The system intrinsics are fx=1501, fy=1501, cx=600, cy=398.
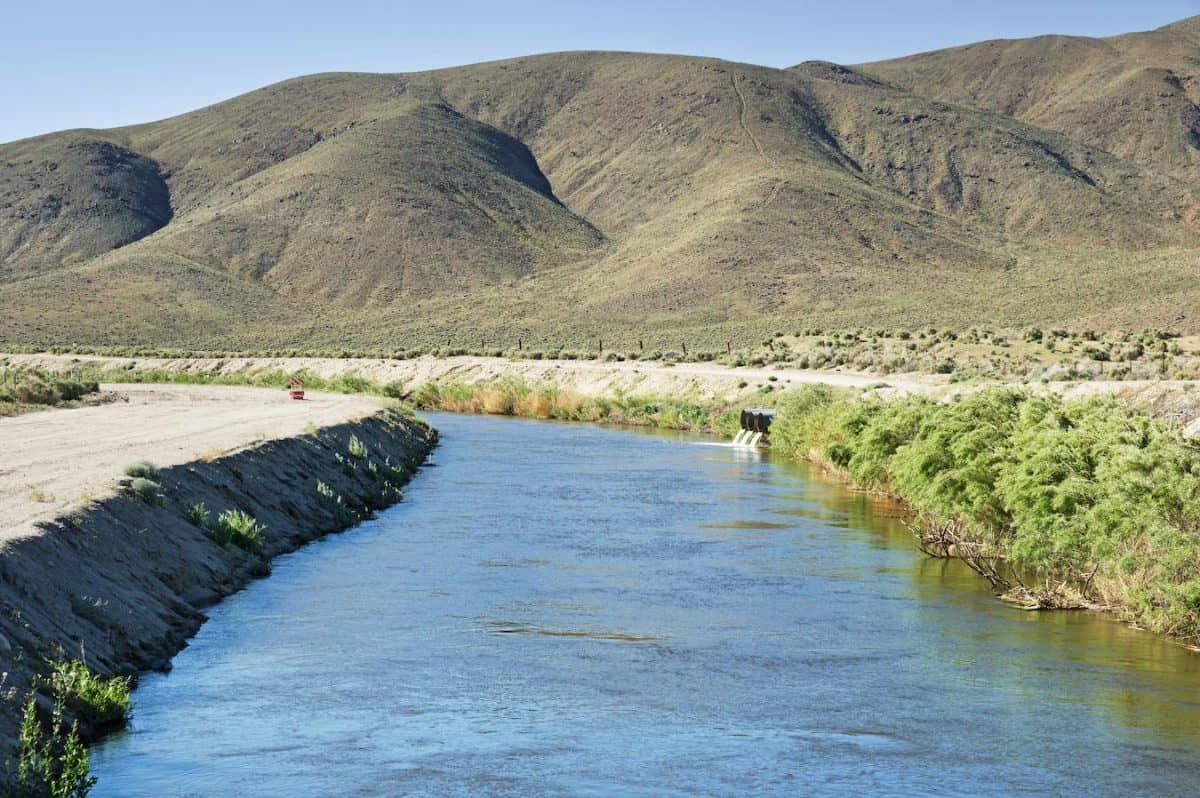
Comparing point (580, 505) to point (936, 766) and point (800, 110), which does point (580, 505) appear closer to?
point (936, 766)

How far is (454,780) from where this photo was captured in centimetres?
1242

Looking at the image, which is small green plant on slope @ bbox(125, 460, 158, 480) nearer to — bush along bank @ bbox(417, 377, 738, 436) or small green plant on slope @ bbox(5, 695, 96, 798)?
small green plant on slope @ bbox(5, 695, 96, 798)

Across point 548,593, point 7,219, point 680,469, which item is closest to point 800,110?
point 7,219

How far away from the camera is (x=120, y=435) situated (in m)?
33.4

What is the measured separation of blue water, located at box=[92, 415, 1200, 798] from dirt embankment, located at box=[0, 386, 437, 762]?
644 millimetres

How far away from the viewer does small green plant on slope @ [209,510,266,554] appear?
22.2 meters

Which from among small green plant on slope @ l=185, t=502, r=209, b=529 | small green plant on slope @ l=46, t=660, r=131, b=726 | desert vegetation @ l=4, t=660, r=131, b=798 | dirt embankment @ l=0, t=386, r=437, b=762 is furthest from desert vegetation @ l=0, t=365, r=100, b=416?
desert vegetation @ l=4, t=660, r=131, b=798

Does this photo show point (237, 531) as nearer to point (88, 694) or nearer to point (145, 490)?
point (145, 490)

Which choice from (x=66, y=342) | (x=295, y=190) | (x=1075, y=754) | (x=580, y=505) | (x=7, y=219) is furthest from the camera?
(x=7, y=219)

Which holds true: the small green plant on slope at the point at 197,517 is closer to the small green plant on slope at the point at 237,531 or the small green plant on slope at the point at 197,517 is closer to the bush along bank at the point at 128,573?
the bush along bank at the point at 128,573

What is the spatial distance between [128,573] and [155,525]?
2560 millimetres

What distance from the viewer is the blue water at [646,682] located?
1270 centimetres

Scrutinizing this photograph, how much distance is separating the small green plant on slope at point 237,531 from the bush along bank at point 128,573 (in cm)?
3

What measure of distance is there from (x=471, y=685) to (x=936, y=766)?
4980 millimetres
